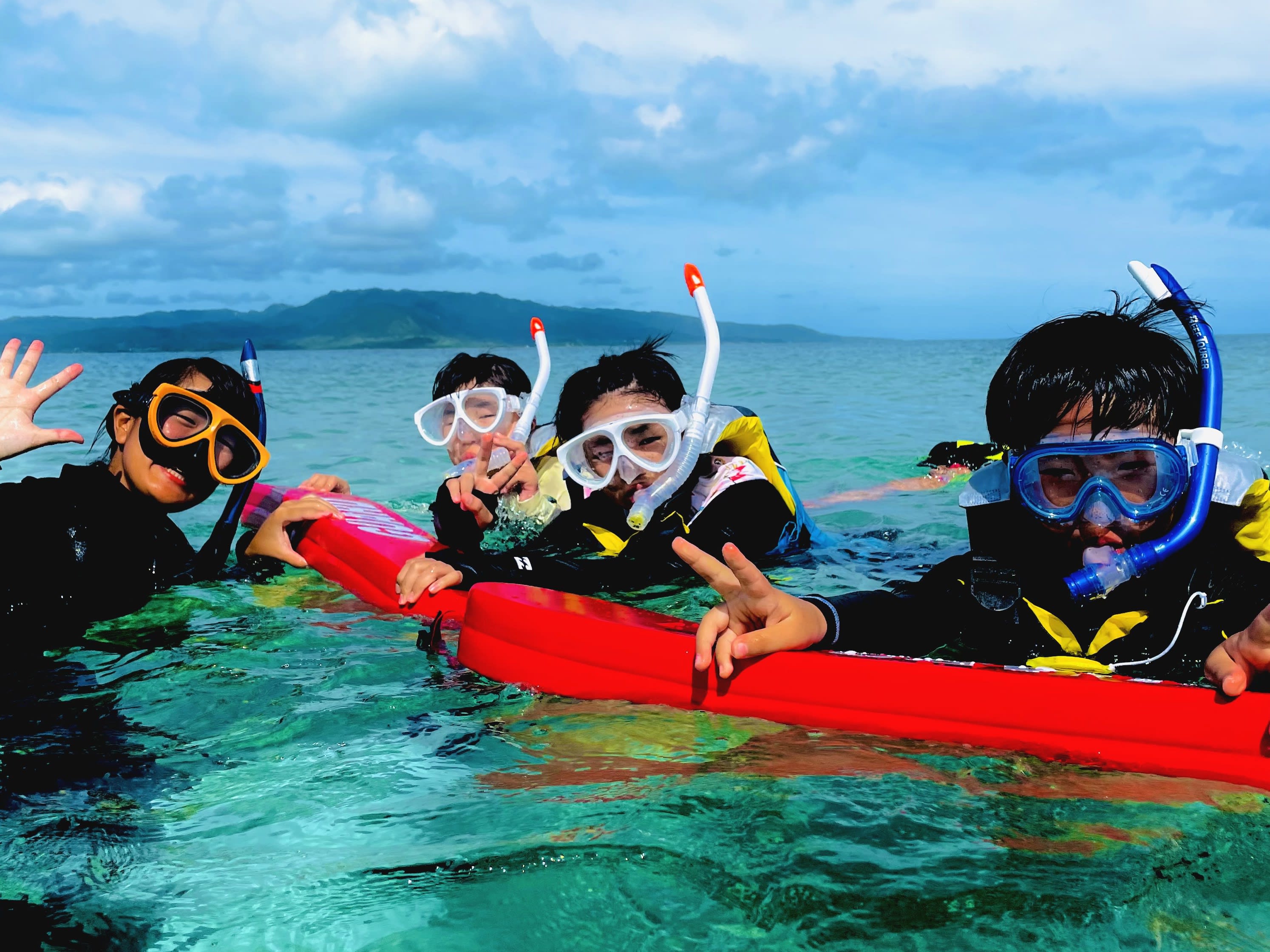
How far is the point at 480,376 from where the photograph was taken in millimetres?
5461

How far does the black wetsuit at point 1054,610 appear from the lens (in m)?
2.31

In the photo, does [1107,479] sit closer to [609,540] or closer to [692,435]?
A: [692,435]

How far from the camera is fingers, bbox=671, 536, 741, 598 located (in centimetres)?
201

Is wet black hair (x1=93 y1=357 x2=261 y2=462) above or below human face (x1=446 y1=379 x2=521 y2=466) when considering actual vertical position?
above

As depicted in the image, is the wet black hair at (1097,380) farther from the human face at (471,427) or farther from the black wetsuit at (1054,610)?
the human face at (471,427)

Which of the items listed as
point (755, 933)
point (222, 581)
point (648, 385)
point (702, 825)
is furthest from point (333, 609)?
point (755, 933)

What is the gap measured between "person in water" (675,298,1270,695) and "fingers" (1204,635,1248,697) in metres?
0.16

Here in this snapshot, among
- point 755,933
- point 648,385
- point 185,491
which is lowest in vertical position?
point 755,933

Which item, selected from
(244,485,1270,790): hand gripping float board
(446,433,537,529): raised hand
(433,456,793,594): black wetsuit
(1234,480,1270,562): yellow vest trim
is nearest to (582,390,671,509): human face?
(433,456,793,594): black wetsuit

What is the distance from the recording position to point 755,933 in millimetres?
1683

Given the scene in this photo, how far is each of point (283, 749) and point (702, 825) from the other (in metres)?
1.05

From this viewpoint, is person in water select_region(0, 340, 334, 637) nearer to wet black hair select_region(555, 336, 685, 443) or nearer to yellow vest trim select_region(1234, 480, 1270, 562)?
wet black hair select_region(555, 336, 685, 443)

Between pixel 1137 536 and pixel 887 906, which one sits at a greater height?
pixel 1137 536

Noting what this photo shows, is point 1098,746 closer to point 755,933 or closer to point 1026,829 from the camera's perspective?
point 1026,829
